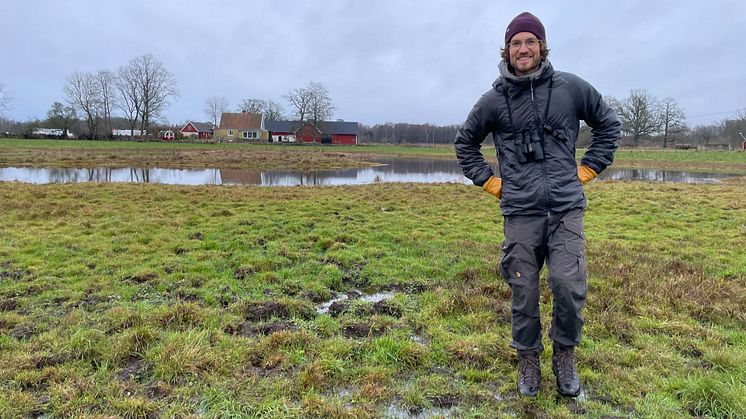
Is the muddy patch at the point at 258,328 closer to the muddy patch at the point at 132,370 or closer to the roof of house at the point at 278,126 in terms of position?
the muddy patch at the point at 132,370

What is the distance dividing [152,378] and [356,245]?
14.7ft

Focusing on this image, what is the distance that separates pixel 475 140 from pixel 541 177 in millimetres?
657

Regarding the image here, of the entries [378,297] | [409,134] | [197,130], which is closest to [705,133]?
[409,134]

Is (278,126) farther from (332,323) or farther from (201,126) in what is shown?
(332,323)

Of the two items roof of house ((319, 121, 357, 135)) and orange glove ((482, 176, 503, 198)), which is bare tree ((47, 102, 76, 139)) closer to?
roof of house ((319, 121, 357, 135))

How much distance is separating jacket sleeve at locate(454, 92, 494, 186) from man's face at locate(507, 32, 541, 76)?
33 cm

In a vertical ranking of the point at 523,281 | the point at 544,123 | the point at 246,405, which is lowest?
the point at 246,405

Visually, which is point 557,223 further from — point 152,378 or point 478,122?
point 152,378

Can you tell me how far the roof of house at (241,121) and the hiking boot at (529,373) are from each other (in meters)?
92.6

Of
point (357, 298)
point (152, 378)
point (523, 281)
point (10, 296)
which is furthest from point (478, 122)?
point (10, 296)

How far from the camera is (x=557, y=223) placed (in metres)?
3.04

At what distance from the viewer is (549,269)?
3.10 meters

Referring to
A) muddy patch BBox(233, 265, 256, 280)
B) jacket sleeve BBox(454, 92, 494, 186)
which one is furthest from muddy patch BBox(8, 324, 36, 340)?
jacket sleeve BBox(454, 92, 494, 186)

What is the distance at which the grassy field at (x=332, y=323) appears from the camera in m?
2.96
